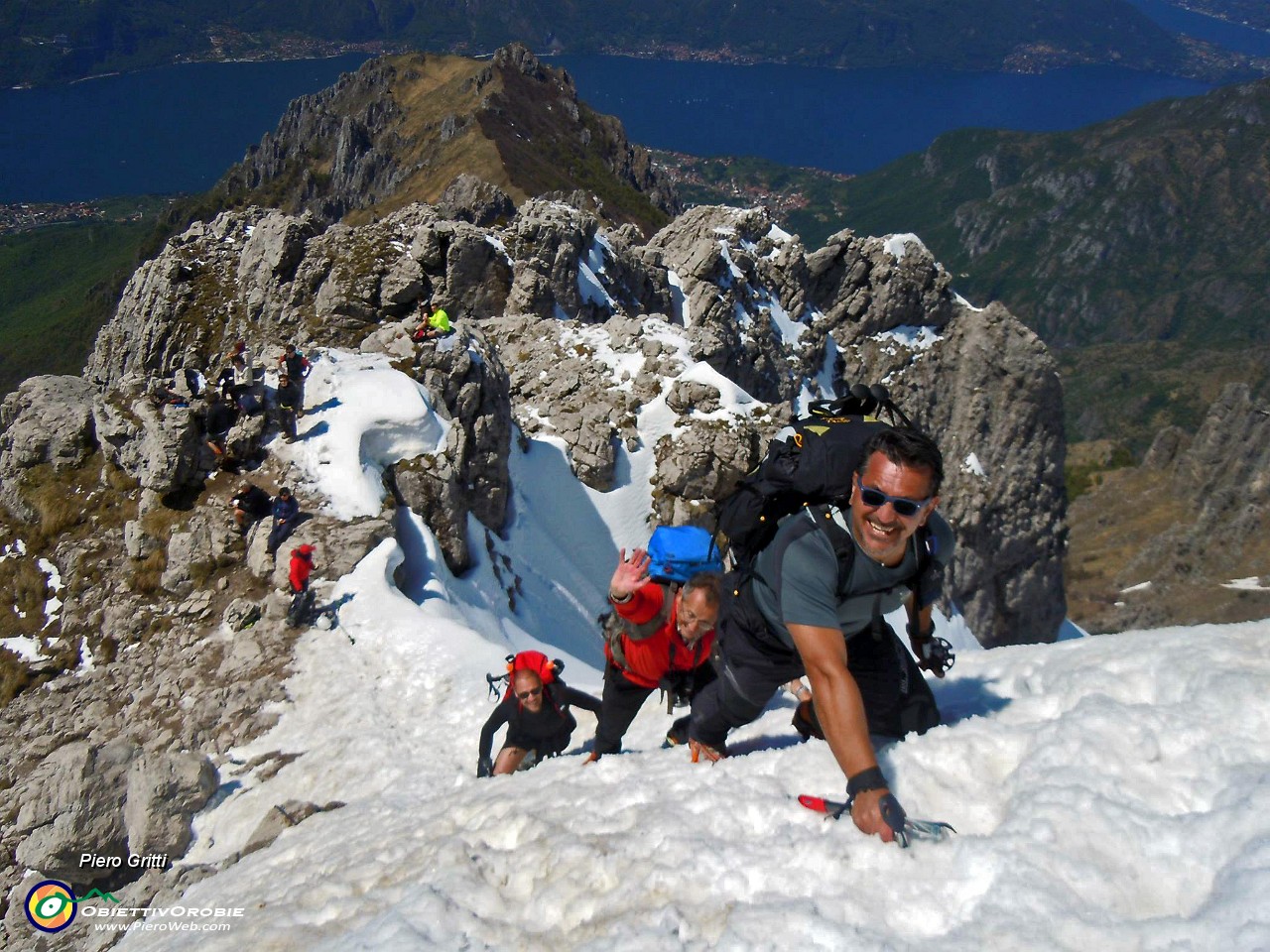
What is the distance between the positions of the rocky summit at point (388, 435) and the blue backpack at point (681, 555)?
23.6ft

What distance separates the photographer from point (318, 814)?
35.3 feet

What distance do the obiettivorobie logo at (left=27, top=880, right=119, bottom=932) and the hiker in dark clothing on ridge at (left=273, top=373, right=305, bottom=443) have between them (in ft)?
38.8

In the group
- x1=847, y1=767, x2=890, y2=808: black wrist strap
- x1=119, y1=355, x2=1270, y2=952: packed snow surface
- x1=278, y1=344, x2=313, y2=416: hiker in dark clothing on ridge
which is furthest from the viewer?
x1=278, y1=344, x2=313, y2=416: hiker in dark clothing on ridge

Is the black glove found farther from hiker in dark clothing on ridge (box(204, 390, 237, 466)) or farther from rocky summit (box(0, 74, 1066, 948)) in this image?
hiker in dark clothing on ridge (box(204, 390, 237, 466))

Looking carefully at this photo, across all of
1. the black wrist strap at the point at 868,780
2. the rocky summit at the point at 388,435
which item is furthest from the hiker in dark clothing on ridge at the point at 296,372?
the black wrist strap at the point at 868,780

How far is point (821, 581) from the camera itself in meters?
4.65

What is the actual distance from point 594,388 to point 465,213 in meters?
69.1

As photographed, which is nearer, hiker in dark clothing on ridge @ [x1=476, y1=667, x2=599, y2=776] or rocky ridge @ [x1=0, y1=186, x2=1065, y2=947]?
hiker in dark clothing on ridge @ [x1=476, y1=667, x2=599, y2=776]

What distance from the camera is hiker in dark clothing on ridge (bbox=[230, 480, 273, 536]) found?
1748 centimetres

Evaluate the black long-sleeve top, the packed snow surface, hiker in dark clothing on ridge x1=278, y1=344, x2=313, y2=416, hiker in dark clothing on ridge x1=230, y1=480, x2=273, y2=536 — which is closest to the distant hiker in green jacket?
hiker in dark clothing on ridge x1=278, y1=344, x2=313, y2=416

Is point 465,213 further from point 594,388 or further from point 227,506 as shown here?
point 227,506

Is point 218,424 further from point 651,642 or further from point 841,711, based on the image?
point 841,711

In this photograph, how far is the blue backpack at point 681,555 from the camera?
7.66 m

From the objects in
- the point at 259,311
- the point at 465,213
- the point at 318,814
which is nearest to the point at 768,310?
the point at 259,311
